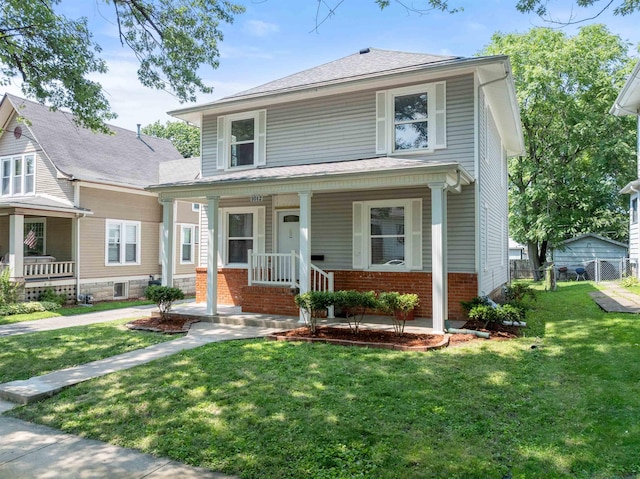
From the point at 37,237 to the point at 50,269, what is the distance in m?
3.00

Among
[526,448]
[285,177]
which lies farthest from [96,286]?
[526,448]

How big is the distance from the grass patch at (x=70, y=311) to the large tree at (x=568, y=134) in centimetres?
2026

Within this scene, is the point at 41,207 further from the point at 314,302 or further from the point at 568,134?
the point at 568,134

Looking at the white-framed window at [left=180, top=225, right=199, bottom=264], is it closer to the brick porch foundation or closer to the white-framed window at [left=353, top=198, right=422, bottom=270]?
the brick porch foundation

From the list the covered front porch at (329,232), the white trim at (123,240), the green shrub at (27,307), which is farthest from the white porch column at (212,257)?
the white trim at (123,240)

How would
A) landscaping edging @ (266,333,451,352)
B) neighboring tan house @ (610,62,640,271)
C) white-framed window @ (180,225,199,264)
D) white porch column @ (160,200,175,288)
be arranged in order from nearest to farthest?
landscaping edging @ (266,333,451,352), white porch column @ (160,200,175,288), neighboring tan house @ (610,62,640,271), white-framed window @ (180,225,199,264)

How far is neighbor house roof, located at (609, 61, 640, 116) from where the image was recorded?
1324cm

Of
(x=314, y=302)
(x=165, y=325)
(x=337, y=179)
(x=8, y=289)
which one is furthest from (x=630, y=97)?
(x=8, y=289)

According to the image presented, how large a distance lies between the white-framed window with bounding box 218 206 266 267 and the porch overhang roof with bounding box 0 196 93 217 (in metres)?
6.11

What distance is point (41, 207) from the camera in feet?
45.4

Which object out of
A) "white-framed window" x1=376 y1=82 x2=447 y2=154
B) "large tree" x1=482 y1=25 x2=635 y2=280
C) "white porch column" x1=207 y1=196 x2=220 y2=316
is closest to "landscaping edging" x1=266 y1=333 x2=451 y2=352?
"white porch column" x1=207 y1=196 x2=220 y2=316

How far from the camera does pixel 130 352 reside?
7449 millimetres

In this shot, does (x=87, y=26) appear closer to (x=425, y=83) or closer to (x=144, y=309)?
(x=425, y=83)

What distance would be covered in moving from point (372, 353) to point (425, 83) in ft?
21.3
